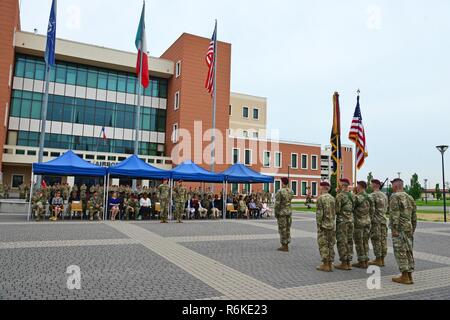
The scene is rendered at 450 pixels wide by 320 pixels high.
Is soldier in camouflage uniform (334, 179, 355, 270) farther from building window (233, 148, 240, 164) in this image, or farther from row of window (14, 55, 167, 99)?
building window (233, 148, 240, 164)

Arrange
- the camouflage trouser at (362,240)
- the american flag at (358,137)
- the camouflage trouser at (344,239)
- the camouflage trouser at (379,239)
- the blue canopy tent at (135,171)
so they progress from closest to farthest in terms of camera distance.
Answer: the camouflage trouser at (344,239) < the camouflage trouser at (362,240) < the camouflage trouser at (379,239) < the american flag at (358,137) < the blue canopy tent at (135,171)

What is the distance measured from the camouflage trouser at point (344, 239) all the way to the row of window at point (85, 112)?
36.5 metres

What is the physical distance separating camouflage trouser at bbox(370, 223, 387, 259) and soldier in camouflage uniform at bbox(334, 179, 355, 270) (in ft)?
2.82

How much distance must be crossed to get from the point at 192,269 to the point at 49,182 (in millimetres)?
33809

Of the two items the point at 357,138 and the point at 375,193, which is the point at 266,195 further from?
the point at 375,193

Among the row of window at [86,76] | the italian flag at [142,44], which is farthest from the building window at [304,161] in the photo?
the italian flag at [142,44]

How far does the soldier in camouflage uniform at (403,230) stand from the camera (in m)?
6.15

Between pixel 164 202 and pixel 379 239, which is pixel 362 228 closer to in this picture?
pixel 379 239

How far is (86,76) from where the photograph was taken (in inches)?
1538

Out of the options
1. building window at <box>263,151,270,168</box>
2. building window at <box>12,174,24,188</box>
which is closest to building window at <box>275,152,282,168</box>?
building window at <box>263,151,270,168</box>

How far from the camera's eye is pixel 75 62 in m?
38.5

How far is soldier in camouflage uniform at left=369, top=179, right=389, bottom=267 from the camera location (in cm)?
801

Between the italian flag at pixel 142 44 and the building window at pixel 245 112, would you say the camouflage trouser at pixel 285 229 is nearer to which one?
the italian flag at pixel 142 44

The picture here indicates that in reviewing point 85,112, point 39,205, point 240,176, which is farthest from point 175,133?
point 39,205
